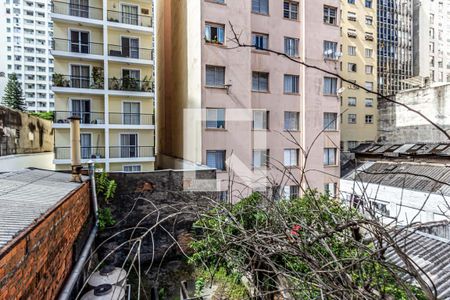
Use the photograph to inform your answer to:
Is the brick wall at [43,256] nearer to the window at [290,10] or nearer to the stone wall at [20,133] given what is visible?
the stone wall at [20,133]

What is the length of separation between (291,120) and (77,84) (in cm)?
1298

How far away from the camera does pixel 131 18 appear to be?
16516mm

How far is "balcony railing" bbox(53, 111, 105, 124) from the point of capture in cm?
1490

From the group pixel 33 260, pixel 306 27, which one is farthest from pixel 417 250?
pixel 306 27

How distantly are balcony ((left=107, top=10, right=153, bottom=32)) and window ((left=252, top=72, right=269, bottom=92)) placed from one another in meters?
7.34

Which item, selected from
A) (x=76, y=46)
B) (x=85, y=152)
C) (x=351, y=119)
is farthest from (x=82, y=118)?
(x=351, y=119)

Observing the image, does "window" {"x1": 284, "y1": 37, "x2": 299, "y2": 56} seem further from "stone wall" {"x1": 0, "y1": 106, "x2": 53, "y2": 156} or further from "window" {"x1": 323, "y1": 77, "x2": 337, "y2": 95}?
"stone wall" {"x1": 0, "y1": 106, "x2": 53, "y2": 156}

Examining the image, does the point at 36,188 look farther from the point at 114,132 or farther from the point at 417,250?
the point at 114,132

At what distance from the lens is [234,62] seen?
14.4 m

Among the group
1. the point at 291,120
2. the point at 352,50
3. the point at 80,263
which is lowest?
the point at 80,263

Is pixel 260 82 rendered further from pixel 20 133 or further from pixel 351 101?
pixel 351 101

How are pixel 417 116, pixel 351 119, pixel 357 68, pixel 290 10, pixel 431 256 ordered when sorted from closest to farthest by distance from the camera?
Answer: pixel 431 256, pixel 290 10, pixel 417 116, pixel 351 119, pixel 357 68

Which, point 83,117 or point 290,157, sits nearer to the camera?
point 83,117

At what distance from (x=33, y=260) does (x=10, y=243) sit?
2.05 ft
